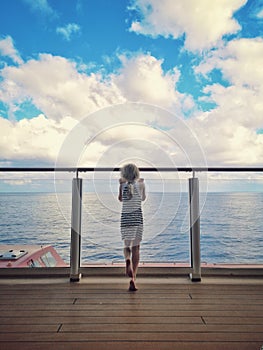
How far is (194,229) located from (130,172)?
0.71 m

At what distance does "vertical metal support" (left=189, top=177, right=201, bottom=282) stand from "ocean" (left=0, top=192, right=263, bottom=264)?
1.7 inches

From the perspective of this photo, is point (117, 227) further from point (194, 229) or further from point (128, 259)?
point (194, 229)

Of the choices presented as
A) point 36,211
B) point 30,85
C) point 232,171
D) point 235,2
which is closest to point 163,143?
point 232,171

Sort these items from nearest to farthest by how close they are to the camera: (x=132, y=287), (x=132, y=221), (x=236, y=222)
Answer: (x=132, y=287), (x=132, y=221), (x=236, y=222)

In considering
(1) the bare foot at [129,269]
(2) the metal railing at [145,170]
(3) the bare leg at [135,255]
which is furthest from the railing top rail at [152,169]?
(1) the bare foot at [129,269]

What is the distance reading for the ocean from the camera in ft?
7.36

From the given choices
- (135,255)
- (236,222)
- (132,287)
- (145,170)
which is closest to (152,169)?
(145,170)

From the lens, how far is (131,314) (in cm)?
153

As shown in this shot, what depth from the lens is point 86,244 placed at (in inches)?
88.9

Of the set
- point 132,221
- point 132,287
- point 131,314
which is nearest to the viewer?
point 131,314

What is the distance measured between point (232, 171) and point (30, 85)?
7714mm

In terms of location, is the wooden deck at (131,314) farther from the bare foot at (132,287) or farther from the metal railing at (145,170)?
the metal railing at (145,170)

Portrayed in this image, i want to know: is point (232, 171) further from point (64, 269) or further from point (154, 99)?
point (154, 99)

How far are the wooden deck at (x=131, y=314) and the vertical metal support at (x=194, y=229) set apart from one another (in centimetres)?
10
